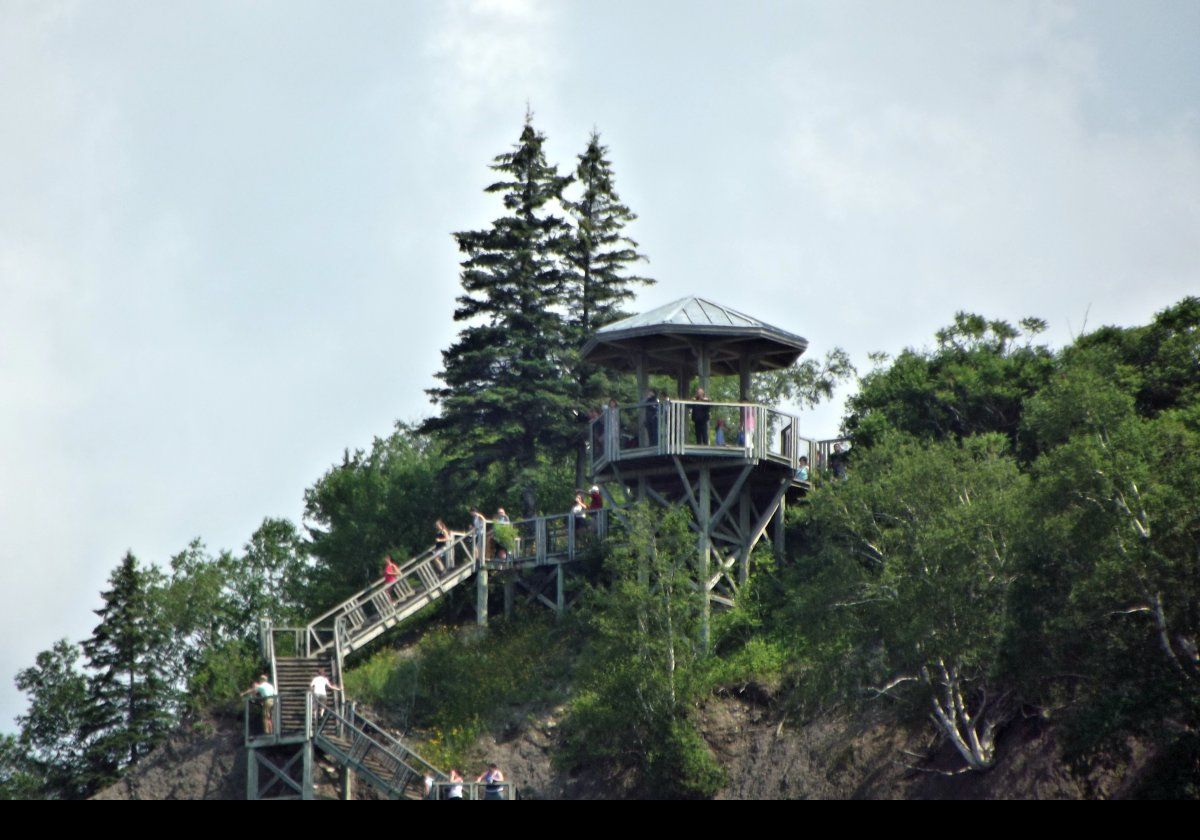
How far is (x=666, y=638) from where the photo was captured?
29.7 m

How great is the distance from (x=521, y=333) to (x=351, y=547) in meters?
7.03

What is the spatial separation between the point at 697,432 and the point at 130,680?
16.9 m

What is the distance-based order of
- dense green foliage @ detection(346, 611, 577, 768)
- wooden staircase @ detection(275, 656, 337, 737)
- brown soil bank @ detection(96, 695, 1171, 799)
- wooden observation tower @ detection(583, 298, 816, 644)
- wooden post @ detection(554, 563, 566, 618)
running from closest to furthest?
brown soil bank @ detection(96, 695, 1171, 799)
wooden staircase @ detection(275, 656, 337, 737)
dense green foliage @ detection(346, 611, 577, 768)
wooden observation tower @ detection(583, 298, 816, 644)
wooden post @ detection(554, 563, 566, 618)

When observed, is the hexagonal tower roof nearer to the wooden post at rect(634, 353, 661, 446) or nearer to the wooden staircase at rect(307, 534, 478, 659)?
the wooden post at rect(634, 353, 661, 446)

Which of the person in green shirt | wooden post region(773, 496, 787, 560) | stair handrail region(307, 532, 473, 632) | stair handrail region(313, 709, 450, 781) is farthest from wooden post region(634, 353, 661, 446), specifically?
the person in green shirt

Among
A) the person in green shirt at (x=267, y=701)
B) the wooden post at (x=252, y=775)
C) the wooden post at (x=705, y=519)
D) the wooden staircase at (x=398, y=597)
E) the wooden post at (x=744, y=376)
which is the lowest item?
the wooden post at (x=252, y=775)

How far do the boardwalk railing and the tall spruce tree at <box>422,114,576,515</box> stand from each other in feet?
19.6

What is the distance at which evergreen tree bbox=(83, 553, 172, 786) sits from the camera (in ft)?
134

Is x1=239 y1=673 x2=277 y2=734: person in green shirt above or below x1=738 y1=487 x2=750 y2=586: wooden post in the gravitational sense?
below

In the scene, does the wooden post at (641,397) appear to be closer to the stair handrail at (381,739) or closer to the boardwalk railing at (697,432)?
the boardwalk railing at (697,432)

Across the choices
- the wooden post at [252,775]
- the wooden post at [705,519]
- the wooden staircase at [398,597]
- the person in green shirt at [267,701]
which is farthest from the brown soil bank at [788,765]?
the wooden post at [705,519]

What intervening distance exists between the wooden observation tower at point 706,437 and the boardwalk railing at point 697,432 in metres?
0.02

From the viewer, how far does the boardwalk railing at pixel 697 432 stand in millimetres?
34000
